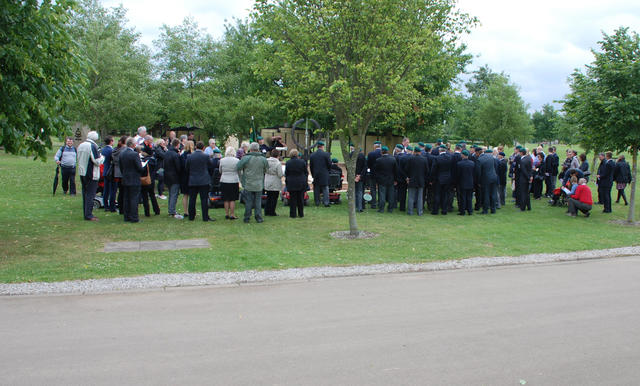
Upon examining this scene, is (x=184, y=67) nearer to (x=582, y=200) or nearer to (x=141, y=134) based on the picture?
(x=141, y=134)

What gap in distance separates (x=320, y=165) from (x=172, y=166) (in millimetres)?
4339

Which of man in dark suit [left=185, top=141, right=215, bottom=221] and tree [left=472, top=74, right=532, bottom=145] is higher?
tree [left=472, top=74, right=532, bottom=145]

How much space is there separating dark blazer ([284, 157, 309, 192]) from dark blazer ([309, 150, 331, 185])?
1.40 meters

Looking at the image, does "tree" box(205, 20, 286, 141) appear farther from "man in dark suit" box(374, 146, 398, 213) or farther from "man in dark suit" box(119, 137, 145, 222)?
"man in dark suit" box(119, 137, 145, 222)

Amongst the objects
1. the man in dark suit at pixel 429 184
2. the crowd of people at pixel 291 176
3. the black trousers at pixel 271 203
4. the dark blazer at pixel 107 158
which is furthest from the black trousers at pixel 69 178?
the man in dark suit at pixel 429 184

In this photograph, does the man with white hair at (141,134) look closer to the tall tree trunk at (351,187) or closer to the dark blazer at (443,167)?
the tall tree trunk at (351,187)

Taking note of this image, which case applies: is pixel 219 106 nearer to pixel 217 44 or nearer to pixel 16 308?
pixel 217 44

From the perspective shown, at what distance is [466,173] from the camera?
15469 mm

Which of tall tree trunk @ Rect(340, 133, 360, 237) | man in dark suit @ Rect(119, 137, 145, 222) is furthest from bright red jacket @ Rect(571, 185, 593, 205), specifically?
man in dark suit @ Rect(119, 137, 145, 222)

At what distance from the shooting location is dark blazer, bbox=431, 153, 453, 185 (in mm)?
15328

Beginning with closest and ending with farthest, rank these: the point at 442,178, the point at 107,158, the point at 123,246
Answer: the point at 123,246, the point at 107,158, the point at 442,178

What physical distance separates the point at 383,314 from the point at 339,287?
137 centimetres

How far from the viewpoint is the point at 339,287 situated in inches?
316

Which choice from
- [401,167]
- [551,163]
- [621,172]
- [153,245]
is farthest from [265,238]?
[621,172]
